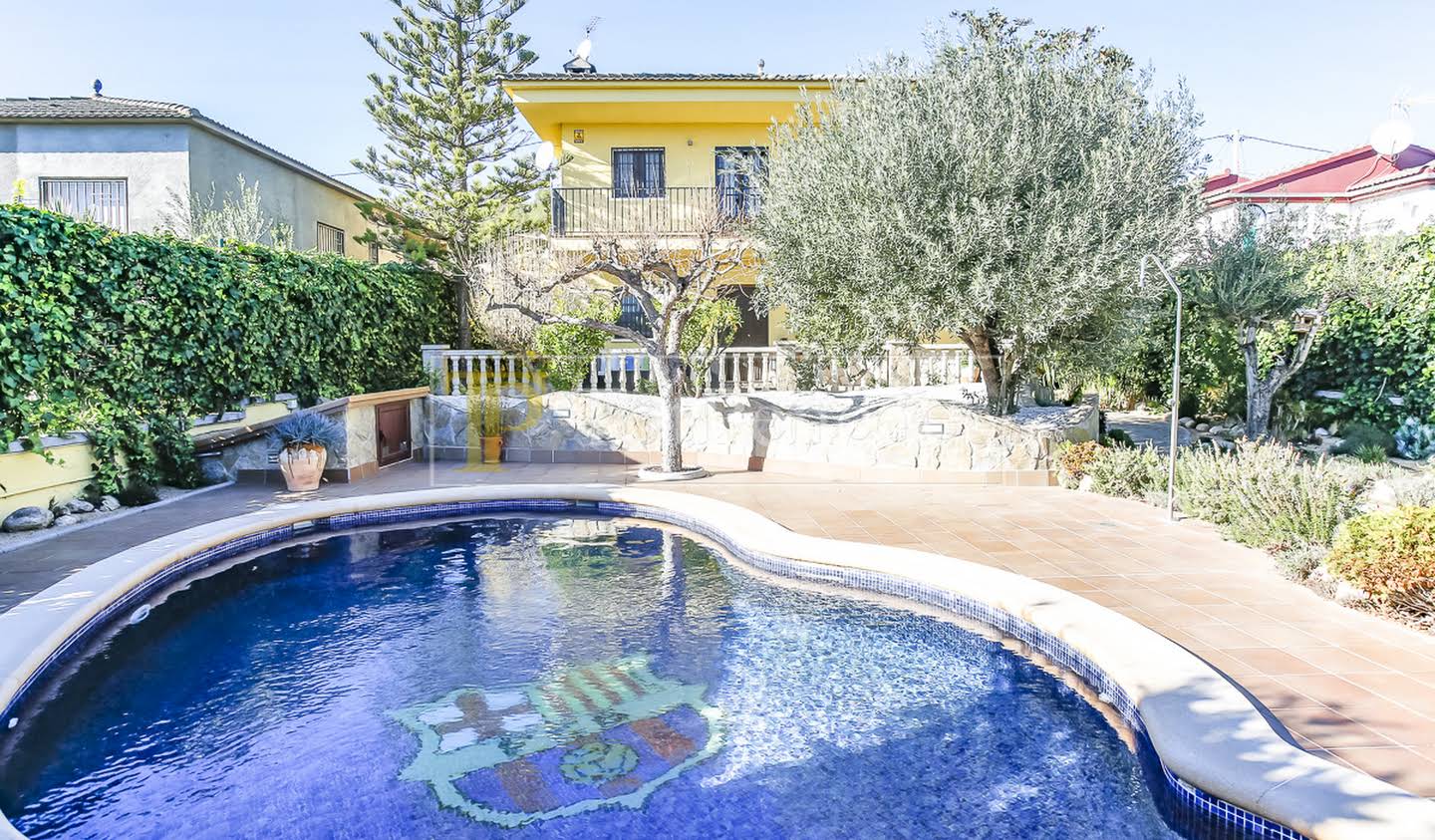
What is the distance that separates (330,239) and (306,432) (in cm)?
1383

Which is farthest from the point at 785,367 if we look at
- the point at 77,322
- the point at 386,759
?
the point at 386,759

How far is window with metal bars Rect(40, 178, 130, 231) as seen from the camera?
1725 centimetres

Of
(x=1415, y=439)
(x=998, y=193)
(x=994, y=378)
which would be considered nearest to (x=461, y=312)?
(x=994, y=378)

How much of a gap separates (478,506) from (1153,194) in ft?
29.0

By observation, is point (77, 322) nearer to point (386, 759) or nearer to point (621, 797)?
point (386, 759)

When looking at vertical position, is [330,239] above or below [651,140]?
below

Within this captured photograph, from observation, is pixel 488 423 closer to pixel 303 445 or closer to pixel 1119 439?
pixel 303 445

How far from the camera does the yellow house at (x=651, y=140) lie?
17.4m

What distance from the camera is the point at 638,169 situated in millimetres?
19312

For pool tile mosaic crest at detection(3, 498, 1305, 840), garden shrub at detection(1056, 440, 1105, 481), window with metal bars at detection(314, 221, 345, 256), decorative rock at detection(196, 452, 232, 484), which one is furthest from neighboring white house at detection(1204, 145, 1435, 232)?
window with metal bars at detection(314, 221, 345, 256)

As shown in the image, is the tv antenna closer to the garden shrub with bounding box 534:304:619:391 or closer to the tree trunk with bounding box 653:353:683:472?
the garden shrub with bounding box 534:304:619:391

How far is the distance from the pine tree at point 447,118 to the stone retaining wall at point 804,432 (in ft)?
26.9

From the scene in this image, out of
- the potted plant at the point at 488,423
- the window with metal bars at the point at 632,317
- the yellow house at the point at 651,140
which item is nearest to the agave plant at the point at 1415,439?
the yellow house at the point at 651,140

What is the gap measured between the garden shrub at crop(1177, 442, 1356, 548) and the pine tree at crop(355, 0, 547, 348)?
16123 millimetres
